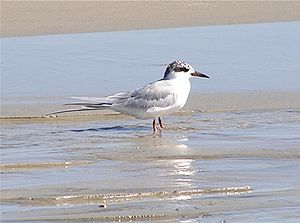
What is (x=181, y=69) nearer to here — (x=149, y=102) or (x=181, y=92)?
(x=181, y=92)

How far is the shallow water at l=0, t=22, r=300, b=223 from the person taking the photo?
578 centimetres

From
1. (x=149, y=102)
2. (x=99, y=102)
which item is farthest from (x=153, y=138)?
(x=99, y=102)

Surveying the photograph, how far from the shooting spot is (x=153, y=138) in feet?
27.5

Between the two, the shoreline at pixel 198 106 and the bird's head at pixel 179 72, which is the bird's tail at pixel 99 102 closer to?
the shoreline at pixel 198 106

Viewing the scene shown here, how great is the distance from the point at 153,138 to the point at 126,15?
391 inches

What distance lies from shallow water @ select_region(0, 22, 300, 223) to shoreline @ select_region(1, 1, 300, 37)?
180 centimetres

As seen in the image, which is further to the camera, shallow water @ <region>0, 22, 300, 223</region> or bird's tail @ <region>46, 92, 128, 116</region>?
bird's tail @ <region>46, 92, 128, 116</region>

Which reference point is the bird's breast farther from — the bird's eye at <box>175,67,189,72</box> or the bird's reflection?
the bird's reflection

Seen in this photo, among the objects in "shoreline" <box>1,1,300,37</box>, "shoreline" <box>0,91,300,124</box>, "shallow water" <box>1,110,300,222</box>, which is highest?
"shoreline" <box>1,1,300,37</box>

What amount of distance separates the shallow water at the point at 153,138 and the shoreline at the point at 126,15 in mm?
1799

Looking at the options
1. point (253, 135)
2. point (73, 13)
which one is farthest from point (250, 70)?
point (73, 13)

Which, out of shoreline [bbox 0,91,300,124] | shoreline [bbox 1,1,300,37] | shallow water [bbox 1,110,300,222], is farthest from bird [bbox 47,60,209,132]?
shoreline [bbox 1,1,300,37]

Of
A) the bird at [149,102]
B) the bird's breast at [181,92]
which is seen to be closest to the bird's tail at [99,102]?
the bird at [149,102]

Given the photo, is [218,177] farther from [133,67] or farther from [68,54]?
[68,54]
